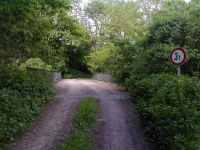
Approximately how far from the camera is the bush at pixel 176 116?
895 centimetres

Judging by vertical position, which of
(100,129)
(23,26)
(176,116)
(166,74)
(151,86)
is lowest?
(100,129)

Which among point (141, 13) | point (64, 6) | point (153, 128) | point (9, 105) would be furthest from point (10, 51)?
point (141, 13)

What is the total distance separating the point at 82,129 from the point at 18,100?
3.10 metres

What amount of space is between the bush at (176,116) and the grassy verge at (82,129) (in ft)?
6.24

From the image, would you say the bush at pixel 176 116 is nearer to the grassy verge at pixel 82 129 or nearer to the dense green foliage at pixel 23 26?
the grassy verge at pixel 82 129

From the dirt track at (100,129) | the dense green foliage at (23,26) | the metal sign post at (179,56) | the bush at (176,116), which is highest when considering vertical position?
the dense green foliage at (23,26)

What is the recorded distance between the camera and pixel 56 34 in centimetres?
4356

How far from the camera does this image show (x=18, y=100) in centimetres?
1382

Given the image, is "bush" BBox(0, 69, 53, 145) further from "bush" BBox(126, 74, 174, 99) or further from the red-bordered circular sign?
the red-bordered circular sign

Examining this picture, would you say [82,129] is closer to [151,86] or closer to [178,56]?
[151,86]

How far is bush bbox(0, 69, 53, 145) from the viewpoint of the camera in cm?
1155

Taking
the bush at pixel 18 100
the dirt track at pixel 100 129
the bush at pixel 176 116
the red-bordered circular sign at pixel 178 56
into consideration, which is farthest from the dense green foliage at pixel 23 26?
the bush at pixel 176 116

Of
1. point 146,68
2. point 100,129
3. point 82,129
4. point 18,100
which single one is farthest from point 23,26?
point 100,129

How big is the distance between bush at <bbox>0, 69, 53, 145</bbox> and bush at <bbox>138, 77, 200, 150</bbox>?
418cm
